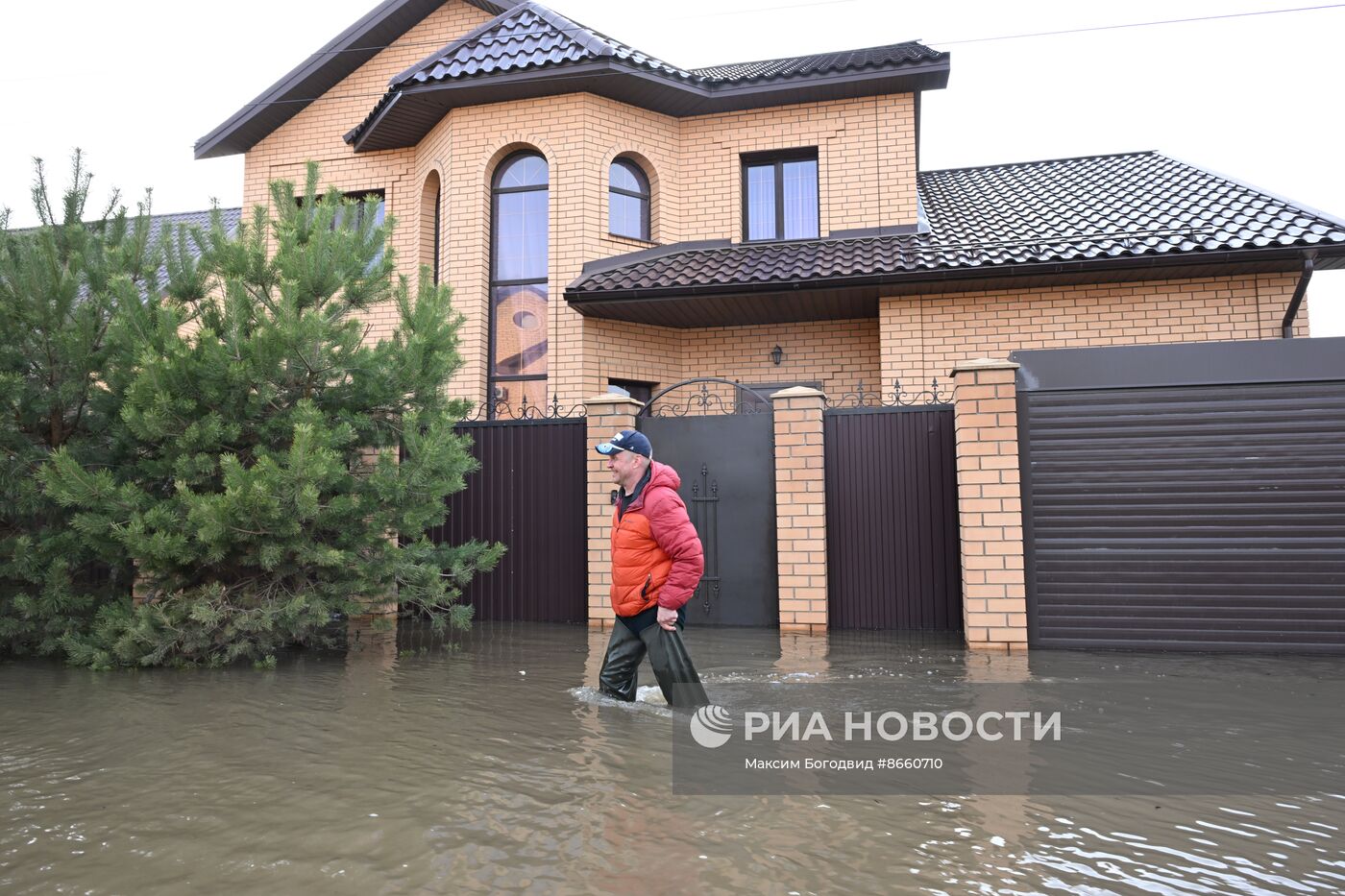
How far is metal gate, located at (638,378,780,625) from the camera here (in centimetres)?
743

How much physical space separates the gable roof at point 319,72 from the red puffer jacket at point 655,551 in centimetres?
1111

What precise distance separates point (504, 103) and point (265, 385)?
679 centimetres

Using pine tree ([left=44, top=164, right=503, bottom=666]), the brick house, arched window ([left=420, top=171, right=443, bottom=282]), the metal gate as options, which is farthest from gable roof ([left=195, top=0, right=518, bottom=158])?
the metal gate

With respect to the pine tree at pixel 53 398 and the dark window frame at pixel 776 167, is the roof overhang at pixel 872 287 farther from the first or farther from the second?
the pine tree at pixel 53 398

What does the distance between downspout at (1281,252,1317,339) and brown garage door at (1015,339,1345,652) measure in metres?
3.14

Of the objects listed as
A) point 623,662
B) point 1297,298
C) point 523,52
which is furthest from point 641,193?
point 623,662

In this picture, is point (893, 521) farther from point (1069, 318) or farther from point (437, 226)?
point (437, 226)

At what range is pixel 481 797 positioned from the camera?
3188 millimetres

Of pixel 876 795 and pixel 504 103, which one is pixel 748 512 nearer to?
pixel 876 795

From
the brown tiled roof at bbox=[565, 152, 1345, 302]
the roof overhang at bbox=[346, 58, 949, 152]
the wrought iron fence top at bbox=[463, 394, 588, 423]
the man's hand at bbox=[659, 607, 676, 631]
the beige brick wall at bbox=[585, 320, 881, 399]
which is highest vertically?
the roof overhang at bbox=[346, 58, 949, 152]

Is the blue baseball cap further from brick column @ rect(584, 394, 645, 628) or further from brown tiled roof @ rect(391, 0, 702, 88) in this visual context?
brown tiled roof @ rect(391, 0, 702, 88)

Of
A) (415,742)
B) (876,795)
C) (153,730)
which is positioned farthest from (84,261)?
(876,795)

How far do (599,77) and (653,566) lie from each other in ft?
26.1

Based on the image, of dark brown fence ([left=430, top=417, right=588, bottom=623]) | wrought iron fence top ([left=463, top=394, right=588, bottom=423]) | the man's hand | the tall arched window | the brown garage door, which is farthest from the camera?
the tall arched window
